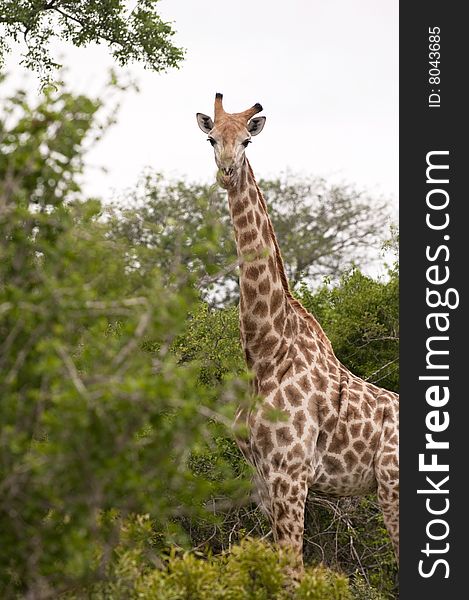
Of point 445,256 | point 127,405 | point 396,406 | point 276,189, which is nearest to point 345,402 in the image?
point 396,406

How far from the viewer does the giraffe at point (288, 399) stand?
8.07 metres

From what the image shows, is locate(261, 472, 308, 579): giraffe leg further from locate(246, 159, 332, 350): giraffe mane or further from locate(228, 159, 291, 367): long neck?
locate(246, 159, 332, 350): giraffe mane

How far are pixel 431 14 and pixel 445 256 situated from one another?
66.8 inches

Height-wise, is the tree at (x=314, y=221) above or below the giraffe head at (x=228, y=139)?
above

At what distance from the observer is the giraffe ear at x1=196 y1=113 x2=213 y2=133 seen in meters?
8.50

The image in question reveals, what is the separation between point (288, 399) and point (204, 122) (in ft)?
6.51

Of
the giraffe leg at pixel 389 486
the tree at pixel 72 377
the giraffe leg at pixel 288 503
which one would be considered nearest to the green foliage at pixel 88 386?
the tree at pixel 72 377

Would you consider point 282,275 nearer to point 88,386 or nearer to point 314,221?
point 88,386

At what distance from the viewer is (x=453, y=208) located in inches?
307

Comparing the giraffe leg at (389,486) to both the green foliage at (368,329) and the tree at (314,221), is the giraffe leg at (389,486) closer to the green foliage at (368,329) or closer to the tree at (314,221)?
the green foliage at (368,329)

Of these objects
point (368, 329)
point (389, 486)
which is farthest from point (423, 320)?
point (368, 329)

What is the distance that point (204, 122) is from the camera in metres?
8.54

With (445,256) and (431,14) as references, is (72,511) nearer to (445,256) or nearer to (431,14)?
(445,256)

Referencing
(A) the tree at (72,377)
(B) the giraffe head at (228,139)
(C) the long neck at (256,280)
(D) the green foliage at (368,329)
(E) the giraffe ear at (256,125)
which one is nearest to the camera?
(A) the tree at (72,377)
